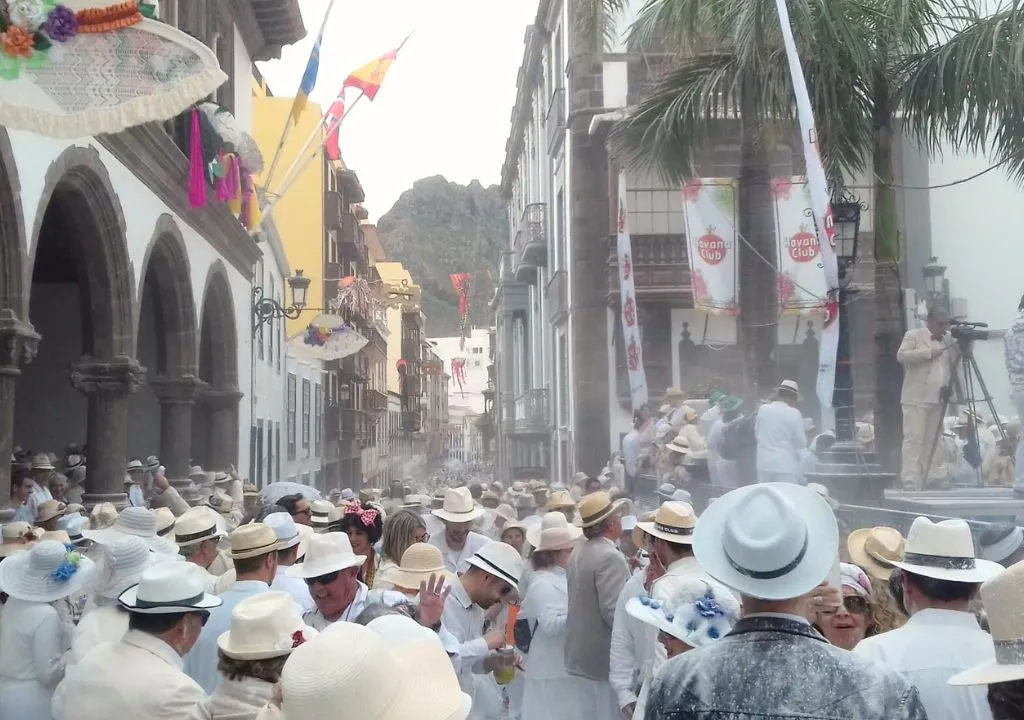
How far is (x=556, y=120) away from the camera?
28062mm

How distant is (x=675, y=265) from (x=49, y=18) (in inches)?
706

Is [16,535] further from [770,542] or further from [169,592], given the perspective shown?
[770,542]

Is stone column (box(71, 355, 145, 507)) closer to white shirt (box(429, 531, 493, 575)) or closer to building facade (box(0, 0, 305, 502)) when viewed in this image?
building facade (box(0, 0, 305, 502))

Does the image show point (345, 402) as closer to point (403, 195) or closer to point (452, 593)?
point (452, 593)

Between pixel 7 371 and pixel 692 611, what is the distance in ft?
25.4

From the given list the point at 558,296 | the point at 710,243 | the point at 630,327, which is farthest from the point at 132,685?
the point at 558,296

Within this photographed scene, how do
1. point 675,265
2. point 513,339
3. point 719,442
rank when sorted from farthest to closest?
point 513,339, point 675,265, point 719,442

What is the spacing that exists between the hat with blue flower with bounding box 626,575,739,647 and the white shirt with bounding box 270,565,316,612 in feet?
6.62

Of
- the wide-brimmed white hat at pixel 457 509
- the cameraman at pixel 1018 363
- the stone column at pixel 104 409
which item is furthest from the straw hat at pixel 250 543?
the stone column at pixel 104 409

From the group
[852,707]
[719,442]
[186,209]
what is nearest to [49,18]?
[852,707]

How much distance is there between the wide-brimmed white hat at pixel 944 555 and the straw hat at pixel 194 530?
365 centimetres

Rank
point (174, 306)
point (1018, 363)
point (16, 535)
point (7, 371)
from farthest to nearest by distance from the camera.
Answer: point (174, 306) → point (7, 371) → point (1018, 363) → point (16, 535)

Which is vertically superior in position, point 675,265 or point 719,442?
point 675,265

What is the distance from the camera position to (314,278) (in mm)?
35031
